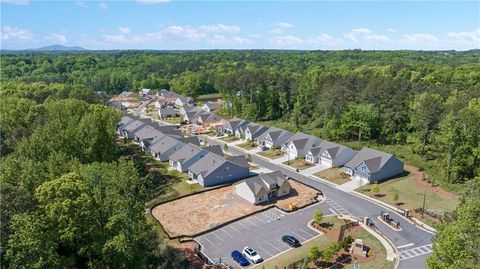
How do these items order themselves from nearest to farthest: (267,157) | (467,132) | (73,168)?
(73,168) → (467,132) → (267,157)

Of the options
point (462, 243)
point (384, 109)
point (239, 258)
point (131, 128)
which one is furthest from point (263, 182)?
point (131, 128)

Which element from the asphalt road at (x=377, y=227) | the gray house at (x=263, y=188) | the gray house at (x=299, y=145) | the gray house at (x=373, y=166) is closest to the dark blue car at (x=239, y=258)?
the asphalt road at (x=377, y=227)

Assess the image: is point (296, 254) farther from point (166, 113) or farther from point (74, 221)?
point (166, 113)

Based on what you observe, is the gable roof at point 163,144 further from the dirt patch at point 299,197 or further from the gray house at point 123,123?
the dirt patch at point 299,197

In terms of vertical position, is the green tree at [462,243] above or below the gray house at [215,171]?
above

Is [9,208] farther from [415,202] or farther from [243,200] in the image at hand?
[415,202]

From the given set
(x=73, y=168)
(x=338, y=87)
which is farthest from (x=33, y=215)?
(x=338, y=87)

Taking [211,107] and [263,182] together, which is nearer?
[263,182]
